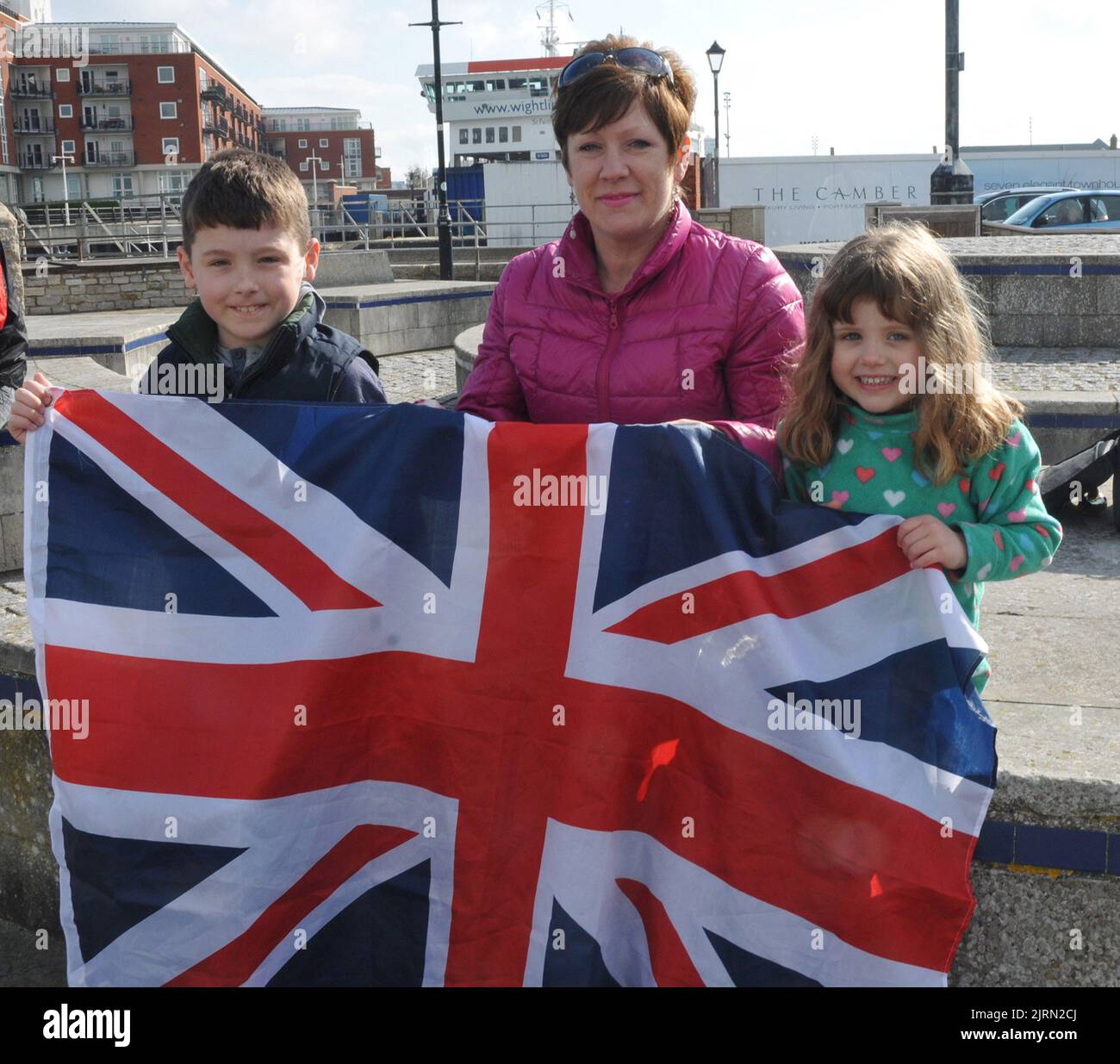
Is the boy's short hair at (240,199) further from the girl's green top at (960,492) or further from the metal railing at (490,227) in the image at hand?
the metal railing at (490,227)

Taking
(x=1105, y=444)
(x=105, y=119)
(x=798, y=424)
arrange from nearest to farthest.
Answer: (x=798, y=424)
(x=1105, y=444)
(x=105, y=119)

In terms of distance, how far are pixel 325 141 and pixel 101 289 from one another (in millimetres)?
82473

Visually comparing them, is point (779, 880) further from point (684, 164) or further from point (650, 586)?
point (684, 164)

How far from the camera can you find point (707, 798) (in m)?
2.71

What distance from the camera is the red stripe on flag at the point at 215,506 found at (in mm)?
2893

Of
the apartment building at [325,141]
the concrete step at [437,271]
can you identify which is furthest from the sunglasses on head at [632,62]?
the apartment building at [325,141]

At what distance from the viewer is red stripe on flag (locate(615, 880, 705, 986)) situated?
8.87 ft

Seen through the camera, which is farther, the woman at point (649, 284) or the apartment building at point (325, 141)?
the apartment building at point (325, 141)

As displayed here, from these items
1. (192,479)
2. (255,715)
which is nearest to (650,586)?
(255,715)

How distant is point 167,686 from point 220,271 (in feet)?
3.32

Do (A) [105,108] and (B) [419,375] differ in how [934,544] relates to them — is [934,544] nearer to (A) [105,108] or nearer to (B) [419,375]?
(B) [419,375]

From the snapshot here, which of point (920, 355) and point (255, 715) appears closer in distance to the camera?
point (920, 355)

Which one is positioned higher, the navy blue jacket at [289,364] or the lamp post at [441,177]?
the lamp post at [441,177]

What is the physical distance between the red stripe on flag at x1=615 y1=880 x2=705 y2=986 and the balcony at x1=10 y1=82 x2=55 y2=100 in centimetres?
8119
